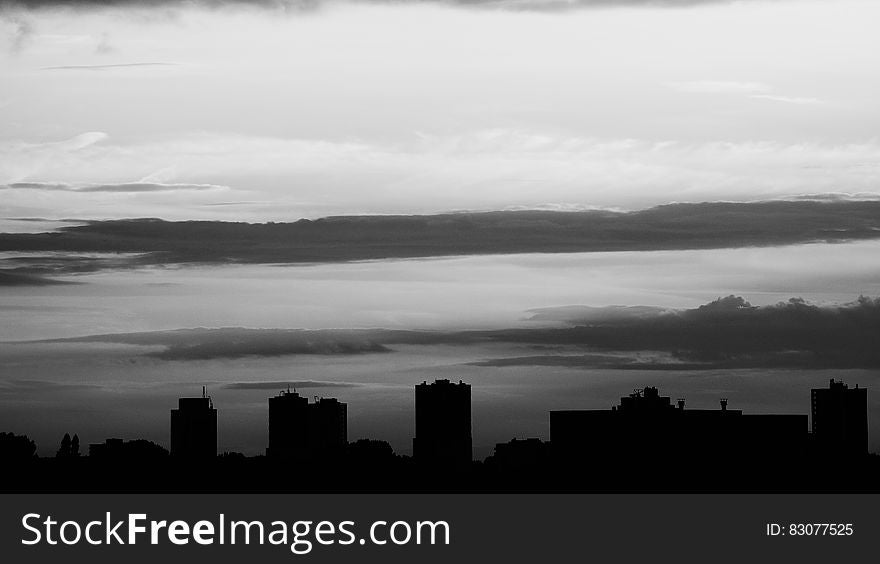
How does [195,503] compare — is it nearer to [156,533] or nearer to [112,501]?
[112,501]

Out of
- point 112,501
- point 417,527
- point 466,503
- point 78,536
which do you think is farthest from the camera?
point 466,503

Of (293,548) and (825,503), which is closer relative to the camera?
(293,548)

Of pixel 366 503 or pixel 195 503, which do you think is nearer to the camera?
pixel 366 503

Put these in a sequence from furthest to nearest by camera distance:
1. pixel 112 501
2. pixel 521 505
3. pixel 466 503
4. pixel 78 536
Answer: pixel 466 503 < pixel 521 505 < pixel 112 501 < pixel 78 536

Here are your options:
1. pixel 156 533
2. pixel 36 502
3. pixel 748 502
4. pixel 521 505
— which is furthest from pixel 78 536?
pixel 748 502

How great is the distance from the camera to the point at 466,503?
5763 inches

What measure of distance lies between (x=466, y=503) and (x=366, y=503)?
154ft

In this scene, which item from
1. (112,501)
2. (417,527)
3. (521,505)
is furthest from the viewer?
(521,505)

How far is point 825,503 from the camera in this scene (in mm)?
113062

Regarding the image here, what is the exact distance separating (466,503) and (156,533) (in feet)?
194

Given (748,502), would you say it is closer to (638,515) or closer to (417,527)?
(638,515)

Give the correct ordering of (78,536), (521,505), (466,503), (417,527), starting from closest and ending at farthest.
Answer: (78,536)
(417,527)
(521,505)
(466,503)

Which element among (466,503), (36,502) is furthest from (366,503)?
(466,503)

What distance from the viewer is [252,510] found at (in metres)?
100
